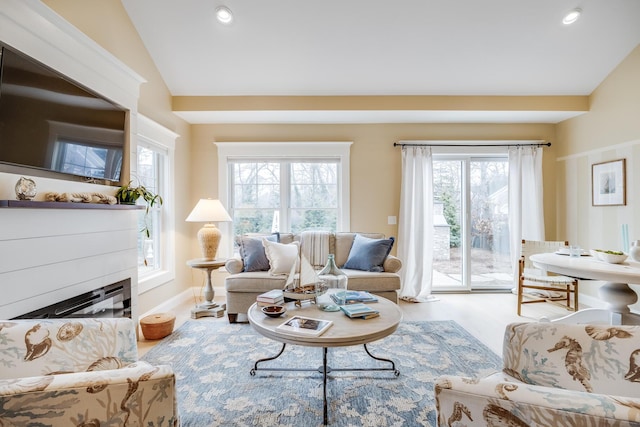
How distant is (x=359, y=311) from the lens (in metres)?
1.81

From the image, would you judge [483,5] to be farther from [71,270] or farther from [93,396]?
[71,270]

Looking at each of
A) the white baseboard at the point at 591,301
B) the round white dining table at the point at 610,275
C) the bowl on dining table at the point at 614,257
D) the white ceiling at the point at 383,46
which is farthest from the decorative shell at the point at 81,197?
the white baseboard at the point at 591,301

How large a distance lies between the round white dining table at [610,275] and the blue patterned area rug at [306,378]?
33.5 inches

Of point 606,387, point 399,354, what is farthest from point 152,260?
point 606,387

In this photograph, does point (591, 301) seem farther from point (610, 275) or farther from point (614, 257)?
point (610, 275)

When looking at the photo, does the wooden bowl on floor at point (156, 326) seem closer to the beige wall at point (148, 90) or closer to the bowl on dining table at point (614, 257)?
the beige wall at point (148, 90)

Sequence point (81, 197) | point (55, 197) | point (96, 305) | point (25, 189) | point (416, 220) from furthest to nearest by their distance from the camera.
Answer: point (416, 220), point (96, 305), point (81, 197), point (55, 197), point (25, 189)

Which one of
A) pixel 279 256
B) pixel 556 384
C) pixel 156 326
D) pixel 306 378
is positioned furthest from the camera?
pixel 279 256

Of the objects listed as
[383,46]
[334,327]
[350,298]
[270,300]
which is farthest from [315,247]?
[383,46]

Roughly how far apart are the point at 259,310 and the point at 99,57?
2.16 meters

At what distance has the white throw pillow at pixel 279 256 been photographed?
3.16 metres

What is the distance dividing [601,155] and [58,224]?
5229 millimetres

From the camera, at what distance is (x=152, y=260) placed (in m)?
3.44

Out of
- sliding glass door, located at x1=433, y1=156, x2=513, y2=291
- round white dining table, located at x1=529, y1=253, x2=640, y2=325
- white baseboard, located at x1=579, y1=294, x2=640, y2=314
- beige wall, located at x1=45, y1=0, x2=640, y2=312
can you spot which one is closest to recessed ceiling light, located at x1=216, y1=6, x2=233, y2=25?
beige wall, located at x1=45, y1=0, x2=640, y2=312
